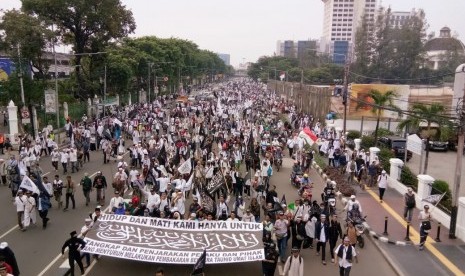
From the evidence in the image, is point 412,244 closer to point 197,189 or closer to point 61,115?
point 197,189

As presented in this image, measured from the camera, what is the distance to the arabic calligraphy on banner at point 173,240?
1051 cm

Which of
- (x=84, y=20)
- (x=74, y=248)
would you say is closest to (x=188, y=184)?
(x=74, y=248)

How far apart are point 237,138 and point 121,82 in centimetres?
2753

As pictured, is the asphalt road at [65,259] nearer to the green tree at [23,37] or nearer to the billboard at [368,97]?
the green tree at [23,37]

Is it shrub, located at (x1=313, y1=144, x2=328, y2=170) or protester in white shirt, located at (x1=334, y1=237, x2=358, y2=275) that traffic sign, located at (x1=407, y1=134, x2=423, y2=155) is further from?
protester in white shirt, located at (x1=334, y1=237, x2=358, y2=275)

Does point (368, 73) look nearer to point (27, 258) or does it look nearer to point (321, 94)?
point (321, 94)

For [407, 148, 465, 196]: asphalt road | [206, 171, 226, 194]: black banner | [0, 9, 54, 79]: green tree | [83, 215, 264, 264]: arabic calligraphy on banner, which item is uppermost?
[0, 9, 54, 79]: green tree

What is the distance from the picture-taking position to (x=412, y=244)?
537 inches

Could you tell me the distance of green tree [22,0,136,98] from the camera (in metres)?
41.1

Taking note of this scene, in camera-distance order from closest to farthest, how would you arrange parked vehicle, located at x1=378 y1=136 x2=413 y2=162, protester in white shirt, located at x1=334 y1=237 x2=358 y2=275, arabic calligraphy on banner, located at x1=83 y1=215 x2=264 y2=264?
1. protester in white shirt, located at x1=334 y1=237 x2=358 y2=275
2. arabic calligraphy on banner, located at x1=83 y1=215 x2=264 y2=264
3. parked vehicle, located at x1=378 y1=136 x2=413 y2=162

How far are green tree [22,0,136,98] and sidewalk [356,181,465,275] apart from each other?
31.6 m

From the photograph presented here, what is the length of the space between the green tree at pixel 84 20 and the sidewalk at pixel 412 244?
3161cm

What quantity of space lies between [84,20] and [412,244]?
3761 centimetres

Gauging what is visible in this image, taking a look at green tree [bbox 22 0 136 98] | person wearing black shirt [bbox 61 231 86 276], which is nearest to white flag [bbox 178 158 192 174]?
person wearing black shirt [bbox 61 231 86 276]
